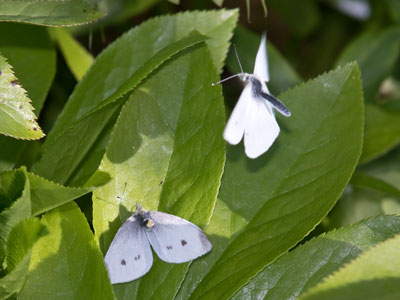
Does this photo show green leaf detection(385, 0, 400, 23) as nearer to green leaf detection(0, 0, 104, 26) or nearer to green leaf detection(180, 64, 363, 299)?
green leaf detection(180, 64, 363, 299)

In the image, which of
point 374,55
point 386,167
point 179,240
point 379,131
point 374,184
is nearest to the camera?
point 179,240

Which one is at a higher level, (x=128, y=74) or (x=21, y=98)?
(x=21, y=98)

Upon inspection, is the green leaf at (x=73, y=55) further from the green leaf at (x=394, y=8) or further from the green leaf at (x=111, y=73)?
the green leaf at (x=394, y=8)

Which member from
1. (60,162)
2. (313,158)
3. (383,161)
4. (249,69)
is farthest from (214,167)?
(383,161)

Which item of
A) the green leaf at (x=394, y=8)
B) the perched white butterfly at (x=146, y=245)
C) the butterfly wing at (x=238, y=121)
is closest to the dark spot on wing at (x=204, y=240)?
the perched white butterfly at (x=146, y=245)

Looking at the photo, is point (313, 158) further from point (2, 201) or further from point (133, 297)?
point (2, 201)

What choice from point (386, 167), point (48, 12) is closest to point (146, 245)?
point (48, 12)

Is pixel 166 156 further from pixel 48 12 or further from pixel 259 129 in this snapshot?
pixel 48 12
